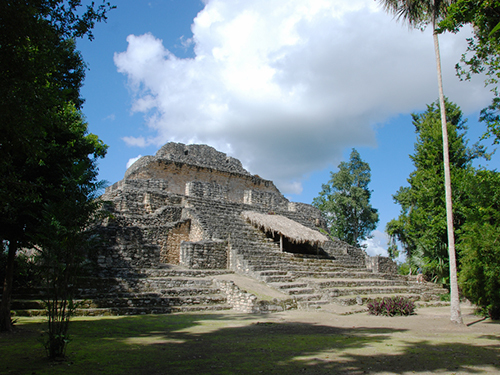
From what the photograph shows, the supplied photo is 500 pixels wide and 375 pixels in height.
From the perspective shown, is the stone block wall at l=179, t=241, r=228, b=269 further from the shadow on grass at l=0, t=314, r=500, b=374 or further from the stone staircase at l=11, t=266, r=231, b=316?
the shadow on grass at l=0, t=314, r=500, b=374

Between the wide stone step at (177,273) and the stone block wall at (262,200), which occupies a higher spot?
the stone block wall at (262,200)

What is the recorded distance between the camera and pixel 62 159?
761cm

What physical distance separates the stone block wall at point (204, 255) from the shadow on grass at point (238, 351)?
539 cm

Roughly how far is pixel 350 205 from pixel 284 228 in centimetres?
1148

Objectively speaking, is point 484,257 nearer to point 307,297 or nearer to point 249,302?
point 307,297

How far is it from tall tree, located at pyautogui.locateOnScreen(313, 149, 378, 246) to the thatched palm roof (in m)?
9.98

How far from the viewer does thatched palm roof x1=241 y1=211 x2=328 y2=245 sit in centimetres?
1584

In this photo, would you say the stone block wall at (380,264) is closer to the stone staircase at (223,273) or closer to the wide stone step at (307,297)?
the stone staircase at (223,273)

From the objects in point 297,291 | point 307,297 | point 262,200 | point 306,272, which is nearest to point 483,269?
point 307,297

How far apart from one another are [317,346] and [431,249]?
13.7m

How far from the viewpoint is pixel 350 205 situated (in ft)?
85.6

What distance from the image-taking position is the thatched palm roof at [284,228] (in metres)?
15.8

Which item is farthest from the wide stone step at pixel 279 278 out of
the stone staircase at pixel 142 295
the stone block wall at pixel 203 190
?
the stone block wall at pixel 203 190

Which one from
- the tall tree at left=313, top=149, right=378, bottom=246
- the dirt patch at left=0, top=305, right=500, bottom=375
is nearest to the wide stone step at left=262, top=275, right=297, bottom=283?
the dirt patch at left=0, top=305, right=500, bottom=375
